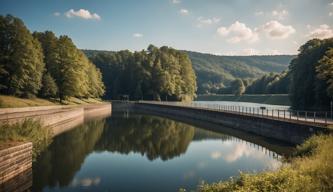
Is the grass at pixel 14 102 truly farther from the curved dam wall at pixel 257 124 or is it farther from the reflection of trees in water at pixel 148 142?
the curved dam wall at pixel 257 124

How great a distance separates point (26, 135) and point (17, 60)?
118ft

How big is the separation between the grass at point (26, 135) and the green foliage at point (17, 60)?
27337 mm

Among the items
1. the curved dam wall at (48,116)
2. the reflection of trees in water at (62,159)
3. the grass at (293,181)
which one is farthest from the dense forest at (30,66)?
the grass at (293,181)

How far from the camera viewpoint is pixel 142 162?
103 ft

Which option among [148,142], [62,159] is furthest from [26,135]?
[148,142]

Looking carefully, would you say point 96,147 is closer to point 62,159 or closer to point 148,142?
point 148,142

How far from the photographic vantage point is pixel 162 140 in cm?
4588

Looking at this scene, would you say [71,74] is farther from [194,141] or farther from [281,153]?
[281,153]

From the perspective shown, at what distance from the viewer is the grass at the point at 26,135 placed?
2547 centimetres

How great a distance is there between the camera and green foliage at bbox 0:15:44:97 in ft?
201

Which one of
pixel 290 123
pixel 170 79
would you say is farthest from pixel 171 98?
pixel 290 123

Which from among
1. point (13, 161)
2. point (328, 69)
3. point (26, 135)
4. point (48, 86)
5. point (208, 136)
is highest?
point (328, 69)

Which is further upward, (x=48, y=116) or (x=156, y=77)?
(x=156, y=77)

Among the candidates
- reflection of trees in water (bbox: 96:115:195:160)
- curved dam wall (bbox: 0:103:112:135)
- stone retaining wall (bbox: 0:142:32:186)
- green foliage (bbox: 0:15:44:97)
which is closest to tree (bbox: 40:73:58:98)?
green foliage (bbox: 0:15:44:97)
